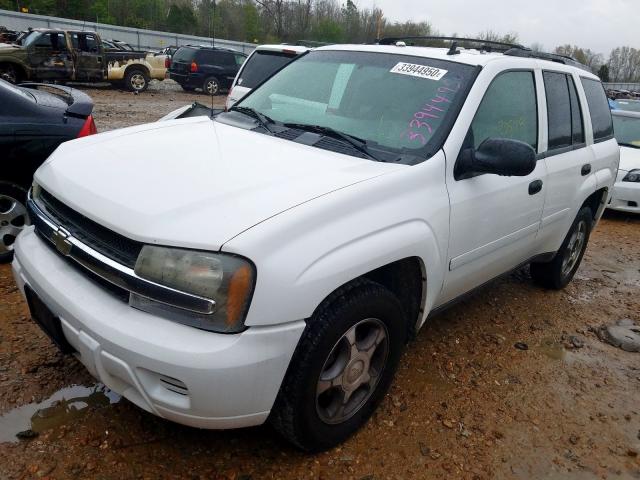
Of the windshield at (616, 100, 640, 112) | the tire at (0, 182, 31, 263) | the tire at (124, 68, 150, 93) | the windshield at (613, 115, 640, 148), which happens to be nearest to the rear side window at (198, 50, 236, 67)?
the tire at (124, 68, 150, 93)

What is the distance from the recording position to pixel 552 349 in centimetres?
373

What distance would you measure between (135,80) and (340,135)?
17.5 m

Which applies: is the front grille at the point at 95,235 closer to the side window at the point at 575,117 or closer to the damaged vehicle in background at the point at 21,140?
the damaged vehicle in background at the point at 21,140

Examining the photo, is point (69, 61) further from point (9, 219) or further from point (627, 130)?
point (627, 130)

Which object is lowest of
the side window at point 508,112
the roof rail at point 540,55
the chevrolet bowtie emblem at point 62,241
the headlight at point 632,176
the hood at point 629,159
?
the headlight at point 632,176

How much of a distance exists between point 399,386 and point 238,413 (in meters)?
1.33

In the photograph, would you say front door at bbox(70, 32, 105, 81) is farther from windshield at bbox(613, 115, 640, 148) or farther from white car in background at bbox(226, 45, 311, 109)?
windshield at bbox(613, 115, 640, 148)

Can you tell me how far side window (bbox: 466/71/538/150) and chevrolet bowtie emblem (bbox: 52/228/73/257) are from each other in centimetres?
201

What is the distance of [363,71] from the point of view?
3.22 metres

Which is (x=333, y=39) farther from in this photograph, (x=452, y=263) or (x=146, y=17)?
(x=452, y=263)

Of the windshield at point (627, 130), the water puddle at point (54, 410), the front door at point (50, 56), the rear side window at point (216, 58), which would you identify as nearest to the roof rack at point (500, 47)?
the water puddle at point (54, 410)

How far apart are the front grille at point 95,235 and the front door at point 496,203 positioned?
5.09 ft

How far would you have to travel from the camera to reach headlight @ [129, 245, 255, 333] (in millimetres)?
1869

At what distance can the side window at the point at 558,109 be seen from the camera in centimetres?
360
